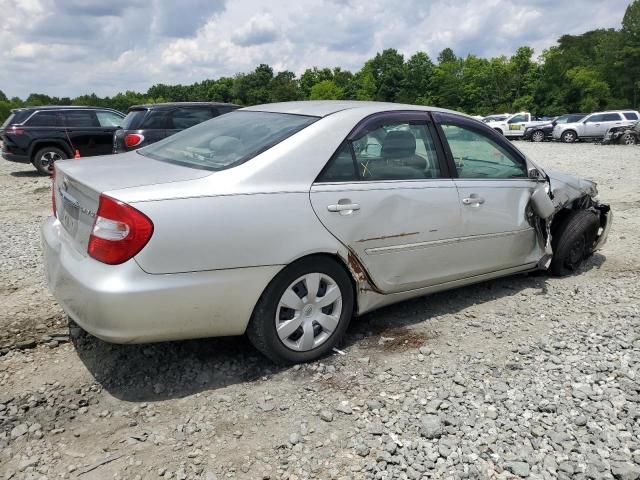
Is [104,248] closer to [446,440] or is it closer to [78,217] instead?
[78,217]

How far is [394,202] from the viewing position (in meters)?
3.51

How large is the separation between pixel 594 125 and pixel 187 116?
2372cm

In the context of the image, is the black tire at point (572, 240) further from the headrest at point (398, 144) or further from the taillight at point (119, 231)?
the taillight at point (119, 231)

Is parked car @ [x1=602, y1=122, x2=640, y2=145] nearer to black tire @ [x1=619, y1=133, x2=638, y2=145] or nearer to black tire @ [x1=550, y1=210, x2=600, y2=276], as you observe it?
black tire @ [x1=619, y1=133, x2=638, y2=145]

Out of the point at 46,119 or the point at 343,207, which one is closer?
the point at 343,207

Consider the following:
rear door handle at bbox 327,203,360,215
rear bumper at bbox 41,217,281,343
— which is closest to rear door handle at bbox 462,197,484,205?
rear door handle at bbox 327,203,360,215

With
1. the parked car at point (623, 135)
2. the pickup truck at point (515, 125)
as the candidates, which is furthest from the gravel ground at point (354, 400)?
the pickup truck at point (515, 125)

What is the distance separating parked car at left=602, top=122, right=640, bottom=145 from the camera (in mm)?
24125

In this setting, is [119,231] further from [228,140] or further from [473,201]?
[473,201]

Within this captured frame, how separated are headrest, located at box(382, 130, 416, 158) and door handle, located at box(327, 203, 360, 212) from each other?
0.52m

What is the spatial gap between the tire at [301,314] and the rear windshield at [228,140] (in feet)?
2.48

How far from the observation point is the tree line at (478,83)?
5441 centimetres

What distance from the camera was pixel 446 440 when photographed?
261cm

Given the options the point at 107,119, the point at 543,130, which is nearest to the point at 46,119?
the point at 107,119
